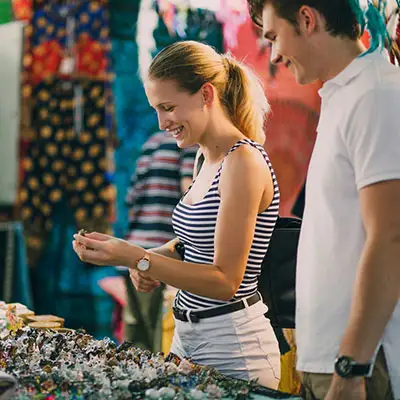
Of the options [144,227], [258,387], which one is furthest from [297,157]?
[258,387]

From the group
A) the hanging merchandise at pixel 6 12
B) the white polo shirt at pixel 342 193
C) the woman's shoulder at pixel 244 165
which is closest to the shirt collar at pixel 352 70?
the white polo shirt at pixel 342 193

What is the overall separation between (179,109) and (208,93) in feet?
0.32

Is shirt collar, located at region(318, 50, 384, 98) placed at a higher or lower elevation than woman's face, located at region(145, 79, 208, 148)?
higher

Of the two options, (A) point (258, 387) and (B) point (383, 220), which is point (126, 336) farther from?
(B) point (383, 220)

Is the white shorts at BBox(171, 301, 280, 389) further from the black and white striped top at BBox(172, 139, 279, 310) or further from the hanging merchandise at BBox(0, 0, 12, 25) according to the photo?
the hanging merchandise at BBox(0, 0, 12, 25)

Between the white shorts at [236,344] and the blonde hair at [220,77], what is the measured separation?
1.70ft

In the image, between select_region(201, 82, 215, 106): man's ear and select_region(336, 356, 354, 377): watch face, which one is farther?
select_region(201, 82, 215, 106): man's ear

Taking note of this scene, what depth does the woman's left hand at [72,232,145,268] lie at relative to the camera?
1.85 metres

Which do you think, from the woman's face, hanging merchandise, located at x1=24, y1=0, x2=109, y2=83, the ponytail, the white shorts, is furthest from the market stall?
hanging merchandise, located at x1=24, y1=0, x2=109, y2=83

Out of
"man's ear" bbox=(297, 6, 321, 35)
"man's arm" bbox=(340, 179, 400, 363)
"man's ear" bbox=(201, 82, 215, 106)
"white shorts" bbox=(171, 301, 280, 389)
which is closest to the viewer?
"man's arm" bbox=(340, 179, 400, 363)

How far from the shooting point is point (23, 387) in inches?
63.4

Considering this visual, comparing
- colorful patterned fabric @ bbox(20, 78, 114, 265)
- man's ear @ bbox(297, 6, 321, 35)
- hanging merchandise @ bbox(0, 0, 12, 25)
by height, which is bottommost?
colorful patterned fabric @ bbox(20, 78, 114, 265)

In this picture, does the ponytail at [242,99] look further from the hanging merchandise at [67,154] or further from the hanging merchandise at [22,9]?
the hanging merchandise at [22,9]

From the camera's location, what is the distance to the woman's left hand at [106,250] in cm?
185
